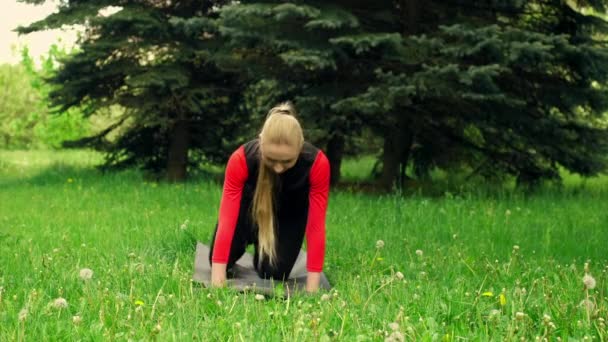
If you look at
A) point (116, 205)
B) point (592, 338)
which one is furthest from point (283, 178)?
point (116, 205)

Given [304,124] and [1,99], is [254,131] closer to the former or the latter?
[304,124]

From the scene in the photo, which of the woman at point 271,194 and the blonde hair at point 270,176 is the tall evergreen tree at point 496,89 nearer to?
the woman at point 271,194

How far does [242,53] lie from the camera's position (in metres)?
9.96

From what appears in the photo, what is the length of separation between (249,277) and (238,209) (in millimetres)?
665

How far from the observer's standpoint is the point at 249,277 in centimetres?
468

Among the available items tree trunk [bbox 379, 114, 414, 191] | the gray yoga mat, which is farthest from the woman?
tree trunk [bbox 379, 114, 414, 191]

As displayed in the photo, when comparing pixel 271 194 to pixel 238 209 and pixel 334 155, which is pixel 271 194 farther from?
pixel 334 155

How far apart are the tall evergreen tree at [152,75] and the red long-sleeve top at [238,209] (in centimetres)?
590

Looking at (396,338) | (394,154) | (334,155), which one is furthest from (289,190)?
(334,155)

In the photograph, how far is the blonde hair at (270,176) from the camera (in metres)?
3.81

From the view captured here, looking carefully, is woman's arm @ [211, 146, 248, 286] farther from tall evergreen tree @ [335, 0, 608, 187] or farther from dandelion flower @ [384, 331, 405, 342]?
tall evergreen tree @ [335, 0, 608, 187]

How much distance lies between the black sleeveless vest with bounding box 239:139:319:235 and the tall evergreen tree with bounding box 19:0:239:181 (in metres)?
5.74

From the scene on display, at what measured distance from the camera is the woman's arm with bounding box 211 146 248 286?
13.6 feet

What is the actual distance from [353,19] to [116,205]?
136 inches
